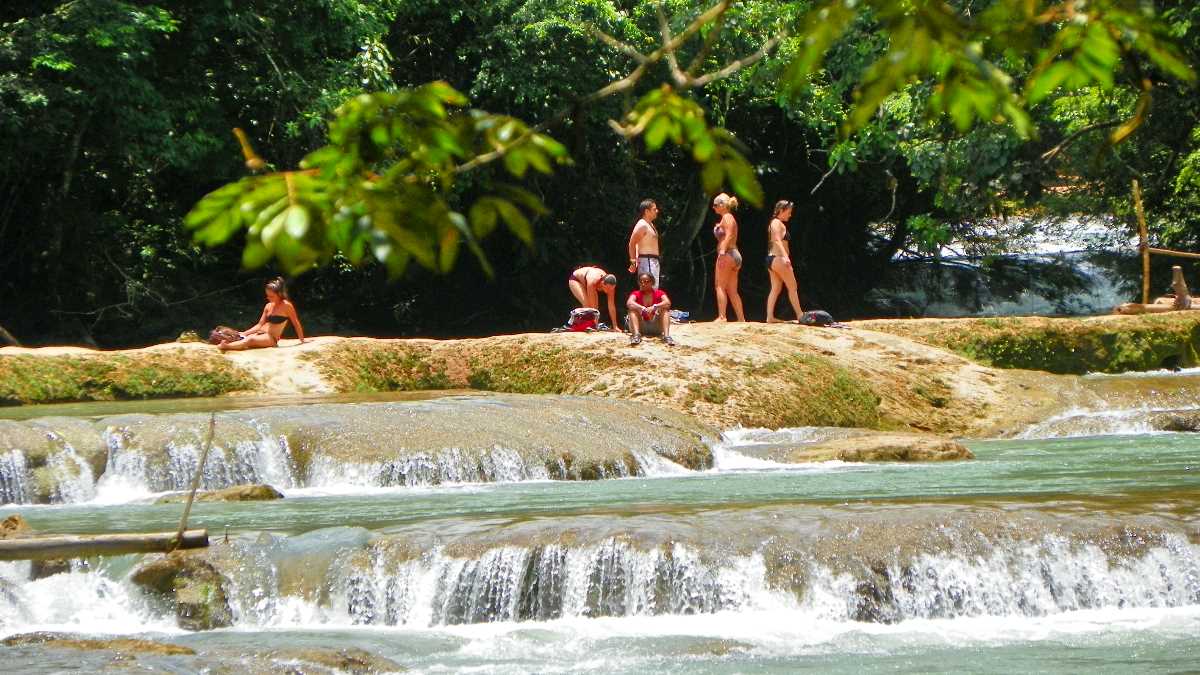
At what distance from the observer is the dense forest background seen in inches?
782

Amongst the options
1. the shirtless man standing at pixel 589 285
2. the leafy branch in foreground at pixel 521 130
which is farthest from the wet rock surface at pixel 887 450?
the leafy branch in foreground at pixel 521 130

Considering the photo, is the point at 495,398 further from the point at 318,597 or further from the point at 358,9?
the point at 358,9

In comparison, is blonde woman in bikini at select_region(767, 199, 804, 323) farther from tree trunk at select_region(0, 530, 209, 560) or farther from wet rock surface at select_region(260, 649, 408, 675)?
tree trunk at select_region(0, 530, 209, 560)

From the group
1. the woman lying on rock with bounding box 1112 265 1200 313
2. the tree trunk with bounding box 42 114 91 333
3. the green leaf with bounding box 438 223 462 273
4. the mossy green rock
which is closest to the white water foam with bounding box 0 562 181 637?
the green leaf with bounding box 438 223 462 273

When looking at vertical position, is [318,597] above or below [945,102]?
below

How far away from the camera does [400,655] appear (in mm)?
8062

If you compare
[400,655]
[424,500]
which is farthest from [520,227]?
[424,500]

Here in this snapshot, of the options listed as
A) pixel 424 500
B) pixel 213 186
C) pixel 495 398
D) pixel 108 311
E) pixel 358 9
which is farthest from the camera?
pixel 213 186

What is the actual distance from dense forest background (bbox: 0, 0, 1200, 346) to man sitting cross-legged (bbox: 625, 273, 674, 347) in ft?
8.80

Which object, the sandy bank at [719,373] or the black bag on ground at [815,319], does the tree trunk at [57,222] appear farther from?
the black bag on ground at [815,319]

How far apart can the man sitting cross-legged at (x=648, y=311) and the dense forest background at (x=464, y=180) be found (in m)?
2.68

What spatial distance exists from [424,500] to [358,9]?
11.8m

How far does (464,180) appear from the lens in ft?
71.1

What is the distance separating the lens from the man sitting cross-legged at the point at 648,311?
1616cm
